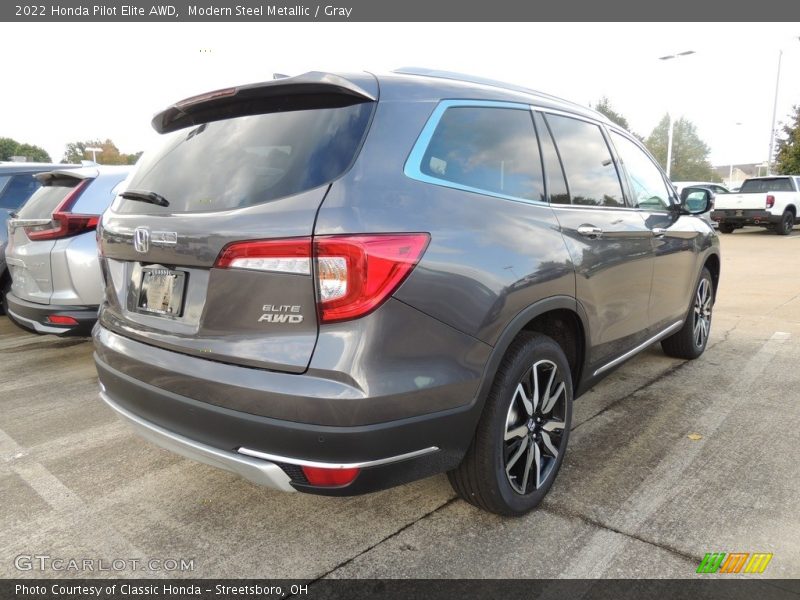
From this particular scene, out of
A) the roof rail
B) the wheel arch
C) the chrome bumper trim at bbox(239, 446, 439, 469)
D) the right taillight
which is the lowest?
the chrome bumper trim at bbox(239, 446, 439, 469)

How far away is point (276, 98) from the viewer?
218 cm

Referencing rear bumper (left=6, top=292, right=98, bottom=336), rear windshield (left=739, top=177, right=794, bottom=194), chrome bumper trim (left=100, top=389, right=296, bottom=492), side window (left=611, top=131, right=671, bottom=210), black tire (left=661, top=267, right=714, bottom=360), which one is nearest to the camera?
chrome bumper trim (left=100, top=389, right=296, bottom=492)

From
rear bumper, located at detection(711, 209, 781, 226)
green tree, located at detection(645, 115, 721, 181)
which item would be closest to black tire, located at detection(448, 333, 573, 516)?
rear bumper, located at detection(711, 209, 781, 226)

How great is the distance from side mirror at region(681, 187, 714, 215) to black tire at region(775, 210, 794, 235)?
17083mm

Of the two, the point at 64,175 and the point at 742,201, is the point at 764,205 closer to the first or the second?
the point at 742,201

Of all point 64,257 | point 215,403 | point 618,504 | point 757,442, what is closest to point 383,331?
point 215,403

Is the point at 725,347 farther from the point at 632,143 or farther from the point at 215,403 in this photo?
the point at 215,403

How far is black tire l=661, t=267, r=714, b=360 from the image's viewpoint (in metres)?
4.69

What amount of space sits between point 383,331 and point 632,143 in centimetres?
295

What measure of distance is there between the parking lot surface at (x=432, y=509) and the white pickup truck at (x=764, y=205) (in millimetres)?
16948

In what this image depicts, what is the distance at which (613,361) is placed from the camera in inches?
131

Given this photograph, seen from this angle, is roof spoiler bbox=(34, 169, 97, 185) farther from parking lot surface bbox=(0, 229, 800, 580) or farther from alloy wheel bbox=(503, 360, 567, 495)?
alloy wheel bbox=(503, 360, 567, 495)

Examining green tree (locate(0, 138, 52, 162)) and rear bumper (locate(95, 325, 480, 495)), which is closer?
rear bumper (locate(95, 325, 480, 495))

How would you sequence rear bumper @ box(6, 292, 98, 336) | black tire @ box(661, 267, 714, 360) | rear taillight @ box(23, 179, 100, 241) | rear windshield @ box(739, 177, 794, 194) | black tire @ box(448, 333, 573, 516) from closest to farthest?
black tire @ box(448, 333, 573, 516), rear bumper @ box(6, 292, 98, 336), rear taillight @ box(23, 179, 100, 241), black tire @ box(661, 267, 714, 360), rear windshield @ box(739, 177, 794, 194)
